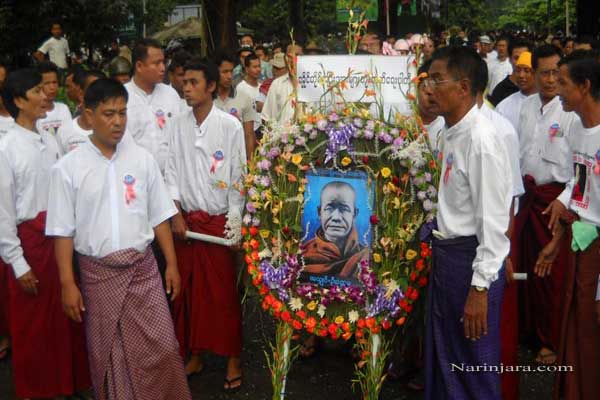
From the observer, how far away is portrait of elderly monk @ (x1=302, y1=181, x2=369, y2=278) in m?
4.53

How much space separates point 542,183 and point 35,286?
3656 millimetres

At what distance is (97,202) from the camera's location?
13.7 ft

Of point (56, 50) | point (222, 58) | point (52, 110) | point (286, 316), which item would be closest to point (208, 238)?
point (286, 316)

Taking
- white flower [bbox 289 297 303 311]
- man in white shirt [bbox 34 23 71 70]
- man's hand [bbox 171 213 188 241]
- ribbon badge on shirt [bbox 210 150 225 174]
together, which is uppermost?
man in white shirt [bbox 34 23 71 70]

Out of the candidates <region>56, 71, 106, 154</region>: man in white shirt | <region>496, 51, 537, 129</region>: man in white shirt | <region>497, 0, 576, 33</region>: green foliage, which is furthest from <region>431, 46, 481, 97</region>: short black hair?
<region>497, 0, 576, 33</region>: green foliage

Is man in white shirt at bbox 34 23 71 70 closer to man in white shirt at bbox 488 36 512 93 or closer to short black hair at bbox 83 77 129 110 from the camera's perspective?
man in white shirt at bbox 488 36 512 93

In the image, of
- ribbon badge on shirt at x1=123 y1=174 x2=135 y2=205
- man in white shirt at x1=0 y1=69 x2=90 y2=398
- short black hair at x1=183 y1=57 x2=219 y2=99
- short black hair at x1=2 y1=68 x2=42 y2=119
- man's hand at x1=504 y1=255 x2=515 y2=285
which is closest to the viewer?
man's hand at x1=504 y1=255 x2=515 y2=285

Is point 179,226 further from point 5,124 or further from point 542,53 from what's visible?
point 542,53

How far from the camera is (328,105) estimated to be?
189 inches

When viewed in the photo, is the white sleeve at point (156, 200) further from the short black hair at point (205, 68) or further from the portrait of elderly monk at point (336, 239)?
the short black hair at point (205, 68)

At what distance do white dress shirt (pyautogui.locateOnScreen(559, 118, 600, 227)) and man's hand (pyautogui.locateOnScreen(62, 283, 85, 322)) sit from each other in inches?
111

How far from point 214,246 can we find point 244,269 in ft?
1.01

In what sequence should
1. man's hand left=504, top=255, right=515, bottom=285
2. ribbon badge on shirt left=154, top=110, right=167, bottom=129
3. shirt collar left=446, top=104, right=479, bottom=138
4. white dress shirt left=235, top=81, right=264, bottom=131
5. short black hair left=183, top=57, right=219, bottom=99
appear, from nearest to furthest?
shirt collar left=446, top=104, right=479, bottom=138 → man's hand left=504, top=255, right=515, bottom=285 → short black hair left=183, top=57, right=219, bottom=99 → ribbon badge on shirt left=154, top=110, right=167, bottom=129 → white dress shirt left=235, top=81, right=264, bottom=131

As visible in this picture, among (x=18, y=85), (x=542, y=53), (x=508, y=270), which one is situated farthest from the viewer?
(x=542, y=53)
